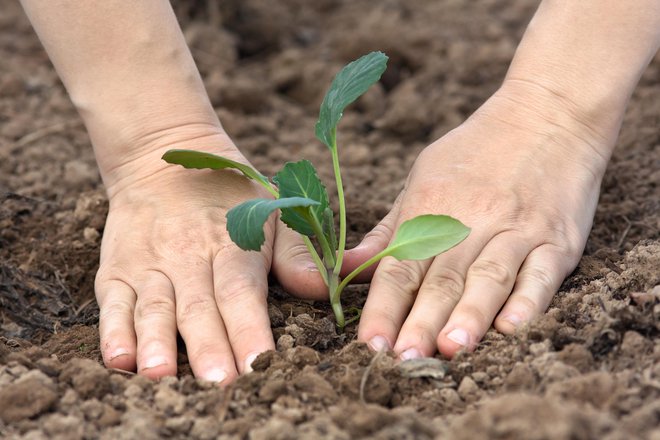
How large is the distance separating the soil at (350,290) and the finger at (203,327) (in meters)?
0.04

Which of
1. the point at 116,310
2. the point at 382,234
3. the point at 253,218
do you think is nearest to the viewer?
the point at 253,218

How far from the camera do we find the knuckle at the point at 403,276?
144 centimetres

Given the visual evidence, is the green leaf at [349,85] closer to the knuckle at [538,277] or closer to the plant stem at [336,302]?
the plant stem at [336,302]

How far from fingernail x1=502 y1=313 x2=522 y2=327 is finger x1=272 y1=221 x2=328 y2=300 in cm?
33

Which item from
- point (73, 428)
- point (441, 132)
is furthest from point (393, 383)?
point (441, 132)

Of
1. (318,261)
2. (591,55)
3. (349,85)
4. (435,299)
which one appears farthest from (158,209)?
(591,55)

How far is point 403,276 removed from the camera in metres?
1.45

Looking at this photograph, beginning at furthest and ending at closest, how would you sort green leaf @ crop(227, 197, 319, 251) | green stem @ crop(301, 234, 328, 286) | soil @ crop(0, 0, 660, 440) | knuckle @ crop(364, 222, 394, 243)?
1. knuckle @ crop(364, 222, 394, 243)
2. green stem @ crop(301, 234, 328, 286)
3. green leaf @ crop(227, 197, 319, 251)
4. soil @ crop(0, 0, 660, 440)

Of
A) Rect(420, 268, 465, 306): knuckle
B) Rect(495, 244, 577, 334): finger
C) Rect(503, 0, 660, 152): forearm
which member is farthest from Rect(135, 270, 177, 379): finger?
Rect(503, 0, 660, 152): forearm

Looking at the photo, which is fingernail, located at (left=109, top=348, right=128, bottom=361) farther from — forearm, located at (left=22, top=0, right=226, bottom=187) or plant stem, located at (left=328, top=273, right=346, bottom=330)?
forearm, located at (left=22, top=0, right=226, bottom=187)

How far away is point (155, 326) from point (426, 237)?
0.49m

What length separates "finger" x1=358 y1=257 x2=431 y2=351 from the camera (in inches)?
53.2

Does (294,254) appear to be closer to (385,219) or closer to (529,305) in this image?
(385,219)

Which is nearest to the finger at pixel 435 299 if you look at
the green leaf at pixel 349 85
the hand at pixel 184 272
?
the hand at pixel 184 272
